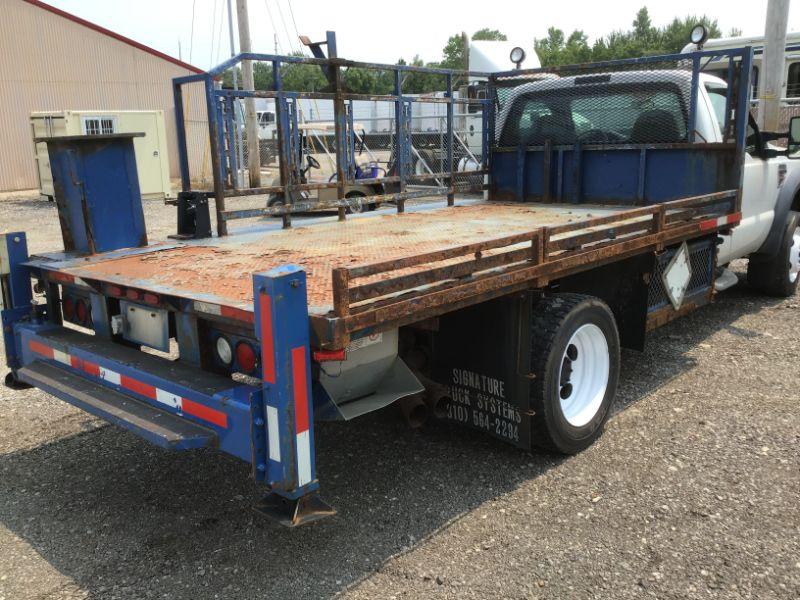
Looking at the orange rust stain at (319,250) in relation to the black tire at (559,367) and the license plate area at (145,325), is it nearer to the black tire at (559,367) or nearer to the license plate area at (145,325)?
the license plate area at (145,325)

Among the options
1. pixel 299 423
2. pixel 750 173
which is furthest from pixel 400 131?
pixel 299 423

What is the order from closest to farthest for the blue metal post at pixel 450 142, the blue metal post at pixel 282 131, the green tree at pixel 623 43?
the blue metal post at pixel 282 131, the blue metal post at pixel 450 142, the green tree at pixel 623 43

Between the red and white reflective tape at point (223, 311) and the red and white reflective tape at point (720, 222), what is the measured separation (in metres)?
3.73

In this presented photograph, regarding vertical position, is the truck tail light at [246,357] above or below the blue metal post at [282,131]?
below

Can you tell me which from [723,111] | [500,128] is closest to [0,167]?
[500,128]

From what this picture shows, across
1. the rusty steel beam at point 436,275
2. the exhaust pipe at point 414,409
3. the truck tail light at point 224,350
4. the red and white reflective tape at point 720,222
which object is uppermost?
the rusty steel beam at point 436,275

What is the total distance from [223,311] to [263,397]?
1.45ft

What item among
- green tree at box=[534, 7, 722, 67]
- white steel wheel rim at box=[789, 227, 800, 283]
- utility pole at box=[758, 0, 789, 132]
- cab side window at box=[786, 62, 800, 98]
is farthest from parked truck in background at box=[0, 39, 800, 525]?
green tree at box=[534, 7, 722, 67]

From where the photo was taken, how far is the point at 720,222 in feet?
18.4

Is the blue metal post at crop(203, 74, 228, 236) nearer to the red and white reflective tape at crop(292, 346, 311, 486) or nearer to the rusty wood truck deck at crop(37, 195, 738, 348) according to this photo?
the rusty wood truck deck at crop(37, 195, 738, 348)

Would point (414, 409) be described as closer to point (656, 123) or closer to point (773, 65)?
point (656, 123)

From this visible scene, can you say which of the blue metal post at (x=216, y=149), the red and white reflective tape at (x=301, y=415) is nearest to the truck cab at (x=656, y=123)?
the blue metal post at (x=216, y=149)

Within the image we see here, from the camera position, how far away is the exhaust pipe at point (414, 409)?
3775 millimetres

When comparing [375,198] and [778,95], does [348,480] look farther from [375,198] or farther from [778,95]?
[778,95]
